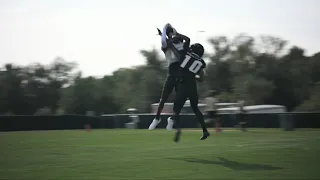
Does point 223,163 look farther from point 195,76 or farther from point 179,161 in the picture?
point 195,76

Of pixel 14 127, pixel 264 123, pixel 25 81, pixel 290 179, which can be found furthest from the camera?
pixel 25 81

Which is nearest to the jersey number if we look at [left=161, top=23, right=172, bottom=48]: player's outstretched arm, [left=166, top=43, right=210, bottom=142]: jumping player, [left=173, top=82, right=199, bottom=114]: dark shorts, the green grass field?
[left=166, top=43, right=210, bottom=142]: jumping player

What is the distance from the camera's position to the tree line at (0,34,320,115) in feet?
286

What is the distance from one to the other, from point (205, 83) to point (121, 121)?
1547 inches

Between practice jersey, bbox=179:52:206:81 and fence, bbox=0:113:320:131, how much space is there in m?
24.5

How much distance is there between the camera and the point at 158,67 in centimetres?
8981

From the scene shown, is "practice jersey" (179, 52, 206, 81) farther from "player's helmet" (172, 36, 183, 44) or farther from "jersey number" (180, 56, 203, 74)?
"player's helmet" (172, 36, 183, 44)

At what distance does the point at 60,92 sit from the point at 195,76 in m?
88.0

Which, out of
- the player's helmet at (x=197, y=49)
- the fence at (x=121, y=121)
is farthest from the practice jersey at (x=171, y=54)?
the fence at (x=121, y=121)

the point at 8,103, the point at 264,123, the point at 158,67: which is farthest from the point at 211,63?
the point at 264,123

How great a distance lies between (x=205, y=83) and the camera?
291ft

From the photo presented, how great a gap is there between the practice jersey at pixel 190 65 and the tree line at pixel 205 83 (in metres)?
69.1

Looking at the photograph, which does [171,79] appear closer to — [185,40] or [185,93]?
[185,93]

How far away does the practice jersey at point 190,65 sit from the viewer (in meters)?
14.1
